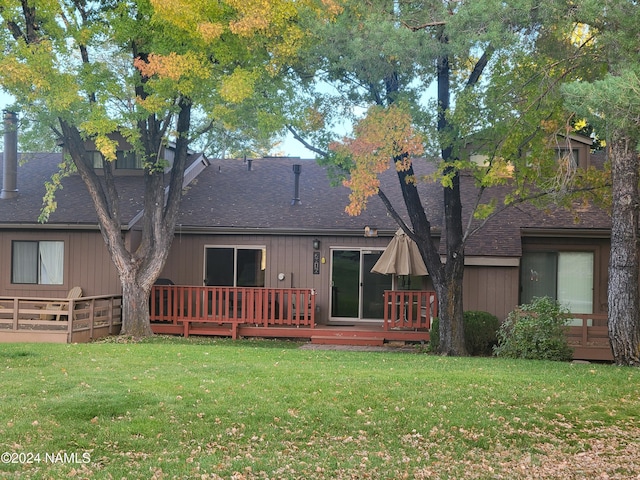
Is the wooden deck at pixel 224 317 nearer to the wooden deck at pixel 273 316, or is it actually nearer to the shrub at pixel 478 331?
the wooden deck at pixel 273 316

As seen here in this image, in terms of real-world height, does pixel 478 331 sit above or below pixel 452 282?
below

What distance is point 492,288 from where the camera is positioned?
1641 cm

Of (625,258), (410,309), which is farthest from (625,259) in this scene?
(410,309)

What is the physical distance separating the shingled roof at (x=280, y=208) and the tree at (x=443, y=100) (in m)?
2.46

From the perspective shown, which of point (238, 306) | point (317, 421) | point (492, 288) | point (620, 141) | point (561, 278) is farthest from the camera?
point (238, 306)

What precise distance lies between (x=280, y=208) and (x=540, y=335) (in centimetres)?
809

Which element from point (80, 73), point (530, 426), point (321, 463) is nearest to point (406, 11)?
point (80, 73)

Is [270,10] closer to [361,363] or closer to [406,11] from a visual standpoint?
[406,11]

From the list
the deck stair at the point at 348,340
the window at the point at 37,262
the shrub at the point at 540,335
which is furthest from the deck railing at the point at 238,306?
the shrub at the point at 540,335

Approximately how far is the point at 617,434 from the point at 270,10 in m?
9.47

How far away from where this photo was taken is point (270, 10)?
1380 cm

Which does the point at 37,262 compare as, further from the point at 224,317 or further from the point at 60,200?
the point at 224,317

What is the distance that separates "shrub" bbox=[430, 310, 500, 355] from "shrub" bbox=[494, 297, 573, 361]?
131 cm

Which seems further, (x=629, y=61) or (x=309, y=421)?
(x=629, y=61)
